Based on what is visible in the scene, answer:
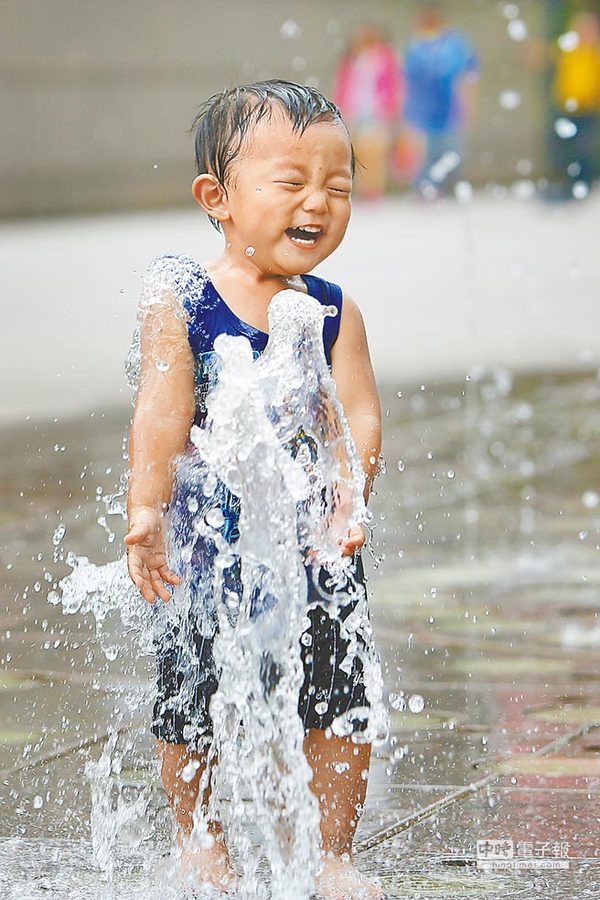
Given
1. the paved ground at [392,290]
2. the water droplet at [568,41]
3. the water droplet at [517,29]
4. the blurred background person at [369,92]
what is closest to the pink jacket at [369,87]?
the blurred background person at [369,92]

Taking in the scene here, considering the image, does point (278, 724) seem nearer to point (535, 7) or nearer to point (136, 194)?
point (136, 194)

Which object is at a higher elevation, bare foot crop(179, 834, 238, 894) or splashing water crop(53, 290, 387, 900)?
splashing water crop(53, 290, 387, 900)

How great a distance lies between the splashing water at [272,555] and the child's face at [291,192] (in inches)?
3.6

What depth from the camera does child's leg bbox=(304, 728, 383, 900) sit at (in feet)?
9.00

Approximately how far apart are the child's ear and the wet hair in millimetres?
11

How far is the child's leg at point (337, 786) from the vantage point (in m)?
2.74

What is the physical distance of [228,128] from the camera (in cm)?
279

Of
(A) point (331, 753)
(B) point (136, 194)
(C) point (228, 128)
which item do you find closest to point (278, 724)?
(A) point (331, 753)

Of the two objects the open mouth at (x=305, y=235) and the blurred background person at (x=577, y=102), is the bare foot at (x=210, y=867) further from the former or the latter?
the blurred background person at (x=577, y=102)

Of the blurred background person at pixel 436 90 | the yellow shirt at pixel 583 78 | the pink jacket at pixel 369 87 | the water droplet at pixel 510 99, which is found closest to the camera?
the blurred background person at pixel 436 90

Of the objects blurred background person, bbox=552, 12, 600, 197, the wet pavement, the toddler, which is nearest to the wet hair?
the toddler

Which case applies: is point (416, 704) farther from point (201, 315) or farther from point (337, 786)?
point (201, 315)

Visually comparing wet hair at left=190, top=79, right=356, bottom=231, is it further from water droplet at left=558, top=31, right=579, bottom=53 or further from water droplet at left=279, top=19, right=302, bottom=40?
water droplet at left=279, top=19, right=302, bottom=40

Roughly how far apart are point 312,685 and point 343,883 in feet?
1.01
